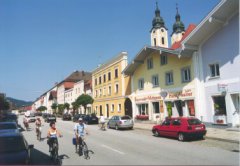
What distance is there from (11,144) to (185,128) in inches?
424

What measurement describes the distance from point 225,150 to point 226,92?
8920 mm

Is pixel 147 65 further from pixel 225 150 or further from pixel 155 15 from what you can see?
pixel 155 15

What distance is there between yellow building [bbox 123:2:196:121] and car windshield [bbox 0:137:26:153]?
15.6m

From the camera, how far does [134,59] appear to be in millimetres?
31891

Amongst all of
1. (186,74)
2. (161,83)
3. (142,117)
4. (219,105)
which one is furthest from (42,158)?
(142,117)

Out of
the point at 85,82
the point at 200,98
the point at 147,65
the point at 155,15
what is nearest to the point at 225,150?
the point at 200,98

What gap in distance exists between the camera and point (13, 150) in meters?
8.39

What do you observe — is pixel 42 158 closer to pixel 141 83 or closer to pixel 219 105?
pixel 219 105

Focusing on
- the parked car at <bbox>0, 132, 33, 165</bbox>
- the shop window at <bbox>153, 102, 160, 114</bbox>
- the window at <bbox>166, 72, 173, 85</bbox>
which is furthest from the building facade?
the parked car at <bbox>0, 132, 33, 165</bbox>

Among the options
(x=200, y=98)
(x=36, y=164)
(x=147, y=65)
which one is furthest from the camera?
(x=147, y=65)

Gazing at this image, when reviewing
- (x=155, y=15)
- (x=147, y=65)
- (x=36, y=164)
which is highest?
(x=155, y=15)

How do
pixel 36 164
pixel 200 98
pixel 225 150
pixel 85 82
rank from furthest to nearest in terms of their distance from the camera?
pixel 85 82 → pixel 200 98 → pixel 225 150 → pixel 36 164

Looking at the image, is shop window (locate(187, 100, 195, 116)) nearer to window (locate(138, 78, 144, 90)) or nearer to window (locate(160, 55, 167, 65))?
window (locate(160, 55, 167, 65))

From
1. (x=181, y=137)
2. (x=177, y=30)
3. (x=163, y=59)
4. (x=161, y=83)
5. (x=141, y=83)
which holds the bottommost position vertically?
(x=181, y=137)
